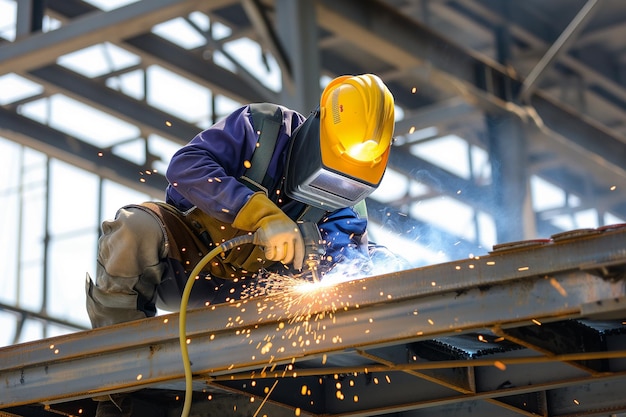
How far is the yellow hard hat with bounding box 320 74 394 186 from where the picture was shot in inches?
142

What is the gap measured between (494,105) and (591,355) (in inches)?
248

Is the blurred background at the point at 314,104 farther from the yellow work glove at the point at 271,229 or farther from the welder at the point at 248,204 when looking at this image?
the yellow work glove at the point at 271,229

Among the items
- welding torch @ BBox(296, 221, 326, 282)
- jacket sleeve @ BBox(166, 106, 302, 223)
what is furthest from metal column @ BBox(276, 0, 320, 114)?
welding torch @ BBox(296, 221, 326, 282)

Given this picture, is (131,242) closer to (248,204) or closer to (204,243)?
(204,243)

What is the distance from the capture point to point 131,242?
12.1ft

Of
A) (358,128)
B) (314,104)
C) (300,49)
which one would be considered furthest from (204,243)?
(300,49)

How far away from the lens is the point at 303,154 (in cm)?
371

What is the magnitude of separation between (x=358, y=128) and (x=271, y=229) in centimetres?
48

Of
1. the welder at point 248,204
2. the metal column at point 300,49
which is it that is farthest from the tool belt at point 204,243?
the metal column at point 300,49

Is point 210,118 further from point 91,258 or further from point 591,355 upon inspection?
point 591,355

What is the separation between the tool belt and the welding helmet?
0.85 ft

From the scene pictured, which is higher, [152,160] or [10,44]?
[152,160]

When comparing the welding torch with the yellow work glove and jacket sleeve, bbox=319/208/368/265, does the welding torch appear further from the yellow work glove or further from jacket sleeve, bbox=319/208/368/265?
jacket sleeve, bbox=319/208/368/265

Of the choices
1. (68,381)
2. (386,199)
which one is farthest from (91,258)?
(68,381)
